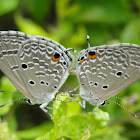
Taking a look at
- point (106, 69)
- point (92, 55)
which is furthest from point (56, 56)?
point (106, 69)

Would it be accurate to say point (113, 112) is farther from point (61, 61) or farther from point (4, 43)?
point (4, 43)

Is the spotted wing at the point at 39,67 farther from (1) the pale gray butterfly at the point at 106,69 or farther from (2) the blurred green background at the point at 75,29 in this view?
(2) the blurred green background at the point at 75,29

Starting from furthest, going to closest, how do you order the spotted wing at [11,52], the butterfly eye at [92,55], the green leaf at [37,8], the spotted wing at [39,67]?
the green leaf at [37,8] → the butterfly eye at [92,55] → the spotted wing at [39,67] → the spotted wing at [11,52]

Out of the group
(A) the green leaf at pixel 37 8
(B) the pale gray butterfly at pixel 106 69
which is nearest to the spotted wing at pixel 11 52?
(B) the pale gray butterfly at pixel 106 69

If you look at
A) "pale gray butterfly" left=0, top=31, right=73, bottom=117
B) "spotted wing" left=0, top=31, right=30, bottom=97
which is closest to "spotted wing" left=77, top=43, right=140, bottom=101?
"pale gray butterfly" left=0, top=31, right=73, bottom=117

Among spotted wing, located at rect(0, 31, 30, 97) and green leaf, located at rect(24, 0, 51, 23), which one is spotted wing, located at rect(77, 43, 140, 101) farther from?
green leaf, located at rect(24, 0, 51, 23)
